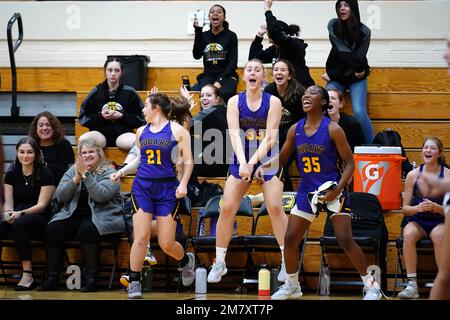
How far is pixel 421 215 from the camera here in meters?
8.40

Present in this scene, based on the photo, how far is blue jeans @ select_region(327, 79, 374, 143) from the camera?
991 cm

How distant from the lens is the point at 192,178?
9.49 metres

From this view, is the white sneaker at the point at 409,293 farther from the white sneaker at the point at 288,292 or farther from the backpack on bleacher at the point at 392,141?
the backpack on bleacher at the point at 392,141

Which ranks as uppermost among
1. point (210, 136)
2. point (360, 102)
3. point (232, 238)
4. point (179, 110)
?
→ point (360, 102)

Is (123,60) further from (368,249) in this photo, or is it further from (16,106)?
(368,249)

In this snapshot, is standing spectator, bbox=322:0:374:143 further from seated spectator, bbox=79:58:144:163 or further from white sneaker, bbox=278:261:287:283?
white sneaker, bbox=278:261:287:283

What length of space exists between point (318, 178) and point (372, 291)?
103 cm

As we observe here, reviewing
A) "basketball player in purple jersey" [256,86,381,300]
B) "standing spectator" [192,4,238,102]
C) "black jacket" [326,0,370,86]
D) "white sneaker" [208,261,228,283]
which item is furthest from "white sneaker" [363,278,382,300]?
"standing spectator" [192,4,238,102]

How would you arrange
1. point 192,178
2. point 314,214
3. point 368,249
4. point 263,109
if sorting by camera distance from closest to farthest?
point 314,214, point 263,109, point 368,249, point 192,178

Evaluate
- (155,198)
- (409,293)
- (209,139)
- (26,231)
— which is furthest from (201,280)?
(409,293)

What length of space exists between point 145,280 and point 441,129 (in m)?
3.80

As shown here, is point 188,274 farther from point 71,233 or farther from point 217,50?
point 217,50
